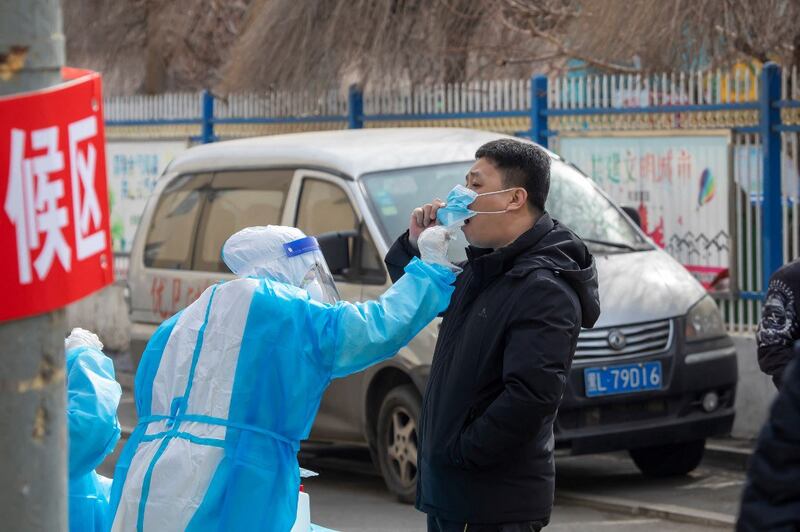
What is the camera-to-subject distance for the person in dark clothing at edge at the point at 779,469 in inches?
101

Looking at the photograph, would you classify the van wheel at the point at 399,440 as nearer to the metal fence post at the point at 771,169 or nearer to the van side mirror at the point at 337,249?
the van side mirror at the point at 337,249

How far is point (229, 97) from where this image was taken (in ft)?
50.4

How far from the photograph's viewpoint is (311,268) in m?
4.57

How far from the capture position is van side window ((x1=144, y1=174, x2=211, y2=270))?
33.6 feet

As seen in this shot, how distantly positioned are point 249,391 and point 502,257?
78 cm

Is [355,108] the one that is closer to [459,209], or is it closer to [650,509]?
[650,509]

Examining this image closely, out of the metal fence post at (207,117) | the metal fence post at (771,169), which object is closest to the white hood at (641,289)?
the metal fence post at (771,169)

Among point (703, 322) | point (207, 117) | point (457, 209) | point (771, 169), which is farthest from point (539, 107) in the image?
point (457, 209)

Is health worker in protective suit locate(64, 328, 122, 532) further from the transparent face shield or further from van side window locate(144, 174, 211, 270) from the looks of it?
van side window locate(144, 174, 211, 270)

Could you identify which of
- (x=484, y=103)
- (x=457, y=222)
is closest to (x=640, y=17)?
(x=484, y=103)

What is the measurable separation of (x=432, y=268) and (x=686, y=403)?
15.3ft

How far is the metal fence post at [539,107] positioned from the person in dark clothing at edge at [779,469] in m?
9.35

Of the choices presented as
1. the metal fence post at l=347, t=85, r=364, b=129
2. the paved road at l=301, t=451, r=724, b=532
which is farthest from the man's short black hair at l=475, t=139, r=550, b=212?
the metal fence post at l=347, t=85, r=364, b=129

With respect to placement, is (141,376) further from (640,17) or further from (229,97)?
(229,97)
